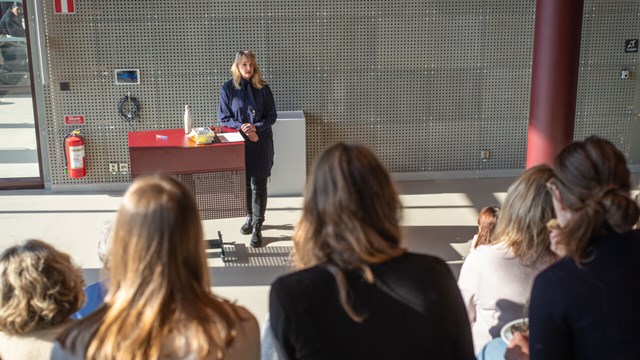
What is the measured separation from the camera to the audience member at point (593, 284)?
2.47 m

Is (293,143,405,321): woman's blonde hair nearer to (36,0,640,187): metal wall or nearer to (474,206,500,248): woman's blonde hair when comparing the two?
(474,206,500,248): woman's blonde hair

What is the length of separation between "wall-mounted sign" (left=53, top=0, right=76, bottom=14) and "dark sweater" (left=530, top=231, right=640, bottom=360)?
23.7ft

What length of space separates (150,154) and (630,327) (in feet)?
14.9

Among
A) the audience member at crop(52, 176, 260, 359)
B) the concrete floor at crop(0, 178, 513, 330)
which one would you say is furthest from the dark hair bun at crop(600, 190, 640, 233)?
the concrete floor at crop(0, 178, 513, 330)

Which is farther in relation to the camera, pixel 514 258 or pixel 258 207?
pixel 258 207

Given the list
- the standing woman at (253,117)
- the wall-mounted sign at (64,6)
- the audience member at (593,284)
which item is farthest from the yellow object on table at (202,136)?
the audience member at (593,284)

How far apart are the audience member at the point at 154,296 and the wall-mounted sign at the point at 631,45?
8170 millimetres

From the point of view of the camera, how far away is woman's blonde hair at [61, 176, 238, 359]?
2264mm

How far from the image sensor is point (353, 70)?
905cm

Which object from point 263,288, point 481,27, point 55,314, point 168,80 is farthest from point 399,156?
point 55,314

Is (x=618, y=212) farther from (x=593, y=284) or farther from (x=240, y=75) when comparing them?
(x=240, y=75)

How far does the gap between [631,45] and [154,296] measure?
837 centimetres

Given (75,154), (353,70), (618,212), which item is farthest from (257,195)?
(618,212)

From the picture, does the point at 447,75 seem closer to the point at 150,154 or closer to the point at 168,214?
the point at 150,154
